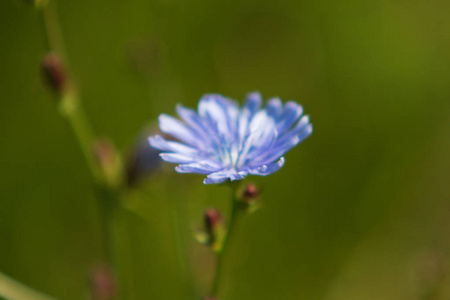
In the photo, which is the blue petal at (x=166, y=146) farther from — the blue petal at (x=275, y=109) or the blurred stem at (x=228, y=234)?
the blue petal at (x=275, y=109)

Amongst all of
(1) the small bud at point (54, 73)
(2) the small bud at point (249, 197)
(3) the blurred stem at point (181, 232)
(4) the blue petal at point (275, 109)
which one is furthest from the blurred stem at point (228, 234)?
(1) the small bud at point (54, 73)

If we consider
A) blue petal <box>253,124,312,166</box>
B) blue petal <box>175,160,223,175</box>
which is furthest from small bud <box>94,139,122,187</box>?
blue petal <box>253,124,312,166</box>

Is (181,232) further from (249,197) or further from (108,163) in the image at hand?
(249,197)

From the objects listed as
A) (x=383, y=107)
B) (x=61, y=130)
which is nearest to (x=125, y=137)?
(x=61, y=130)

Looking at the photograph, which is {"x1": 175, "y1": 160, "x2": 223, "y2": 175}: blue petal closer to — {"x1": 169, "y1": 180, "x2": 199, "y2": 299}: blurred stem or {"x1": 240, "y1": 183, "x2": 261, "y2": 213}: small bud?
{"x1": 240, "y1": 183, "x2": 261, "y2": 213}: small bud

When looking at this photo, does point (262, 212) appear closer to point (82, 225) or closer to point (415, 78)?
point (82, 225)

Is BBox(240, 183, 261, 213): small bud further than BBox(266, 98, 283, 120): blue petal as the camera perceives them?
No

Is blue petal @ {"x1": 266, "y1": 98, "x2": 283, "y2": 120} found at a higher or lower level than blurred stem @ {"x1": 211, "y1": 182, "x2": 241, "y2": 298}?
higher
